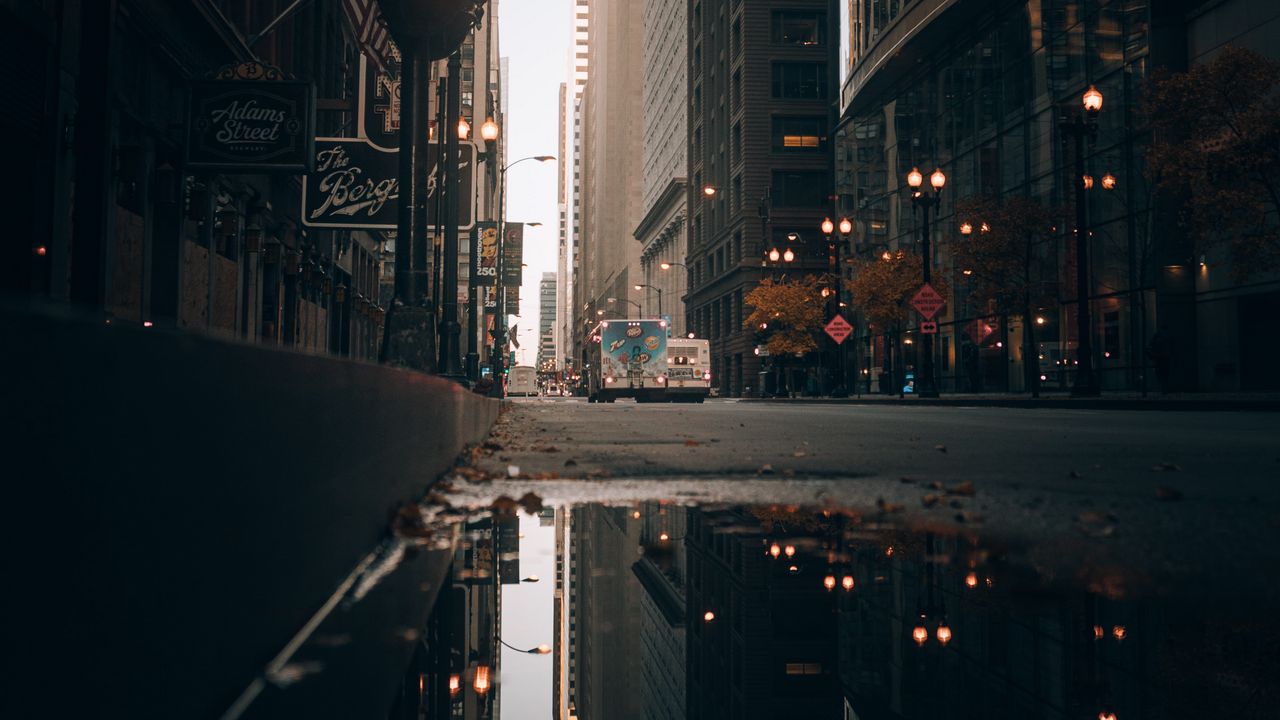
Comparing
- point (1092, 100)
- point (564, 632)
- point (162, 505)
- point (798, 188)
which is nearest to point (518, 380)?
point (798, 188)

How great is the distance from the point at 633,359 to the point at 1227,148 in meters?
27.7

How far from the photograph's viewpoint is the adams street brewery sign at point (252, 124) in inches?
583

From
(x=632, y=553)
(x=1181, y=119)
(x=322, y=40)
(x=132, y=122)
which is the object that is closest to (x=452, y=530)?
(x=632, y=553)

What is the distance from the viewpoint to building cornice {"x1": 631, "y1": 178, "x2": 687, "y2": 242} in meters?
107

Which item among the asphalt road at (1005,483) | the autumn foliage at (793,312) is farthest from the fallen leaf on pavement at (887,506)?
the autumn foliage at (793,312)

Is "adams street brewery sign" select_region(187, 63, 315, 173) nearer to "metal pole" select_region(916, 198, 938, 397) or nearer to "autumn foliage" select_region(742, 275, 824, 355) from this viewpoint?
"metal pole" select_region(916, 198, 938, 397)

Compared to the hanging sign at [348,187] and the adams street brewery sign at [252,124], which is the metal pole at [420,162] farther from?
the hanging sign at [348,187]

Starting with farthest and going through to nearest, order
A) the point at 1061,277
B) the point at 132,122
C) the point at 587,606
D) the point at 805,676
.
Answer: the point at 1061,277, the point at 132,122, the point at 587,606, the point at 805,676

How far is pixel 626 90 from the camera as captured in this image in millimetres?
167000

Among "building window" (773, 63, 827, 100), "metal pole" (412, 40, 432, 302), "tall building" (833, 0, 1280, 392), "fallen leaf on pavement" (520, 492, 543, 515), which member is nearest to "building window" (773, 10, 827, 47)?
"building window" (773, 63, 827, 100)

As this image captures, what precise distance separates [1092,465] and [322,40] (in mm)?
24152

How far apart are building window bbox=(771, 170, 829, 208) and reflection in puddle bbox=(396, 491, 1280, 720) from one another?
245 ft

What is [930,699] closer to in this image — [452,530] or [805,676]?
[805,676]

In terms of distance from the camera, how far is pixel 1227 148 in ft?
86.0
